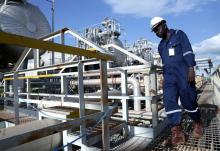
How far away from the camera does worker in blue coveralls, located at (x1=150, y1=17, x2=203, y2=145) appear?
2.79 m

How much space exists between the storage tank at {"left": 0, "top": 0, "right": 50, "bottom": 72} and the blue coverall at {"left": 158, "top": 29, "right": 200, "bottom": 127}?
1101cm

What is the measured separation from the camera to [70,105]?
151 inches

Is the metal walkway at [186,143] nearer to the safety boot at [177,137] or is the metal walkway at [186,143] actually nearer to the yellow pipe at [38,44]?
the safety boot at [177,137]

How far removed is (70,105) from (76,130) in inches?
22.7

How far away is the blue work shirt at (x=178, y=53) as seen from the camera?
279cm

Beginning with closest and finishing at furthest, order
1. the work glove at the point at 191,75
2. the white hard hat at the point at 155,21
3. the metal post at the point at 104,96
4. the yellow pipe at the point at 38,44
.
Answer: the yellow pipe at the point at 38,44 < the metal post at the point at 104,96 < the work glove at the point at 191,75 < the white hard hat at the point at 155,21

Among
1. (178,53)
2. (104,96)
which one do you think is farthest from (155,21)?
(104,96)

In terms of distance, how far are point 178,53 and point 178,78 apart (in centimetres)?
A: 32

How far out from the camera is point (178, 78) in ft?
9.46

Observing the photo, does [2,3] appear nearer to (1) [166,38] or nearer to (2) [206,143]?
(1) [166,38]

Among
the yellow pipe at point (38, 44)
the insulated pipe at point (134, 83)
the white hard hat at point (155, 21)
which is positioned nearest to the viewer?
the yellow pipe at point (38, 44)

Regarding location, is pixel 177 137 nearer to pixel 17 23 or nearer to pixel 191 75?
pixel 191 75

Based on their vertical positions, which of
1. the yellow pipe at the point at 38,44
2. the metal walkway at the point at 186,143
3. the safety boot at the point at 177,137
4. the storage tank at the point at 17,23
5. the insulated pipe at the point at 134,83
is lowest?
the metal walkway at the point at 186,143

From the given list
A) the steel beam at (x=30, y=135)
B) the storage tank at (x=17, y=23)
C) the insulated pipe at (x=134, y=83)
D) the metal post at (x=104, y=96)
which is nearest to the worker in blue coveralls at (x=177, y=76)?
the metal post at (x=104, y=96)
